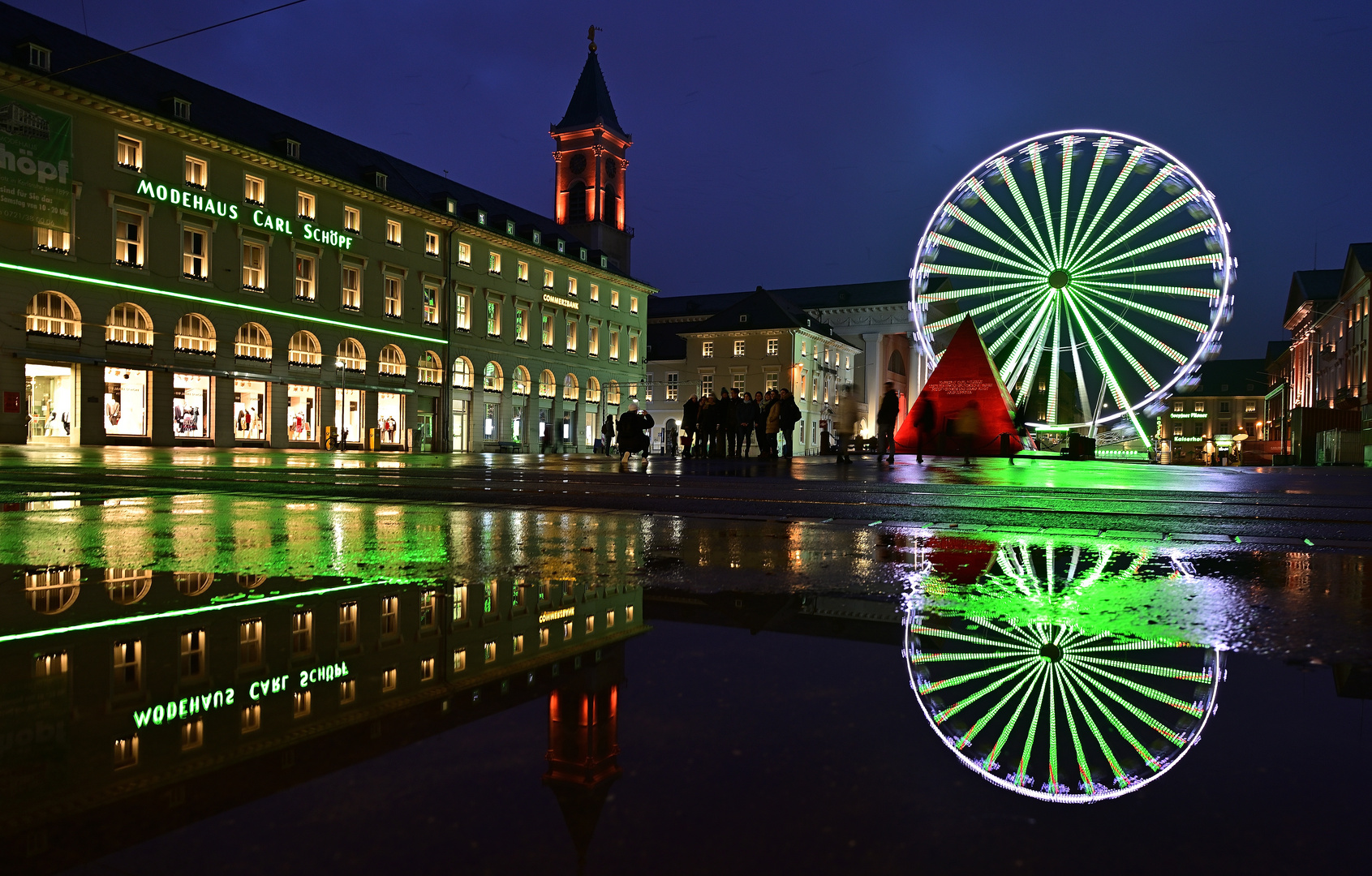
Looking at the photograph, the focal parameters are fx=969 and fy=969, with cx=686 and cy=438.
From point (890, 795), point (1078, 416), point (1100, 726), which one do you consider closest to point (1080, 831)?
point (890, 795)

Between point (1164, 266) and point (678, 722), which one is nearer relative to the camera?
point (678, 722)

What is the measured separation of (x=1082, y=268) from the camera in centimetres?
3238

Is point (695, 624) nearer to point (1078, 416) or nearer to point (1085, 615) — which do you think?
point (1085, 615)

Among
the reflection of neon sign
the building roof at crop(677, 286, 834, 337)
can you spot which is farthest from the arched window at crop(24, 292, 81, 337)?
the building roof at crop(677, 286, 834, 337)

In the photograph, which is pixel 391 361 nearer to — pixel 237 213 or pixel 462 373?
pixel 462 373

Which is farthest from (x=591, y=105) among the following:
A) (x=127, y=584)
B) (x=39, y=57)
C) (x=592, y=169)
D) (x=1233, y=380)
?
(x=1233, y=380)

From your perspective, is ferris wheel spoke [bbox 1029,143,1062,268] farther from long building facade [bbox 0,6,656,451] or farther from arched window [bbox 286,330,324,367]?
arched window [bbox 286,330,324,367]

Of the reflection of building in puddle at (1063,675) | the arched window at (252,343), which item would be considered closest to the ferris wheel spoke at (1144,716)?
the reflection of building in puddle at (1063,675)

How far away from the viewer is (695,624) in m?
2.68

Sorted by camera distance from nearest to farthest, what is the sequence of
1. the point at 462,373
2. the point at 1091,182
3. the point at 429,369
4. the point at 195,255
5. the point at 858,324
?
1. the point at 1091,182
2. the point at 195,255
3. the point at 429,369
4. the point at 462,373
5. the point at 858,324

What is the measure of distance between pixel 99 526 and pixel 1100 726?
5817mm

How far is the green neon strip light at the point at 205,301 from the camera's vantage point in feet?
110

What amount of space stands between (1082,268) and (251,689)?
112ft

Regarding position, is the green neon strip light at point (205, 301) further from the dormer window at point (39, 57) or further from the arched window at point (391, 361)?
the dormer window at point (39, 57)
